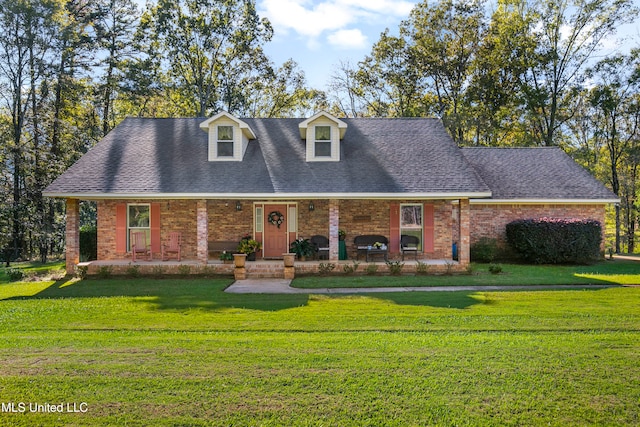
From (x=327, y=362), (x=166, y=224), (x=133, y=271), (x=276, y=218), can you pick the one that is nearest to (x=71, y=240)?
(x=133, y=271)

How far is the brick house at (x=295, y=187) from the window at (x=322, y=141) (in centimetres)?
4

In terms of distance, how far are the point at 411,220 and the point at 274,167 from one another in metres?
5.46

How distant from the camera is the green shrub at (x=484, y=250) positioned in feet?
54.3

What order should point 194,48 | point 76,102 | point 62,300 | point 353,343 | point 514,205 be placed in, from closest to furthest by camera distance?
point 353,343
point 62,300
point 514,205
point 76,102
point 194,48

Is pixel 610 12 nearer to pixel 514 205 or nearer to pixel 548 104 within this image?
pixel 548 104

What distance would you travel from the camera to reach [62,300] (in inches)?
380

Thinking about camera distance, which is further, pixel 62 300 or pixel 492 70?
pixel 492 70

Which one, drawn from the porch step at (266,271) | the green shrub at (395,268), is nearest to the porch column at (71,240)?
the porch step at (266,271)

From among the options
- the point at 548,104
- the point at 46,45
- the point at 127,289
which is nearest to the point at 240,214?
the point at 127,289

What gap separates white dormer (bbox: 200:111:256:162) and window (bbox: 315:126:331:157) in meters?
2.65

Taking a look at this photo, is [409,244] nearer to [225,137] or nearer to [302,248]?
[302,248]

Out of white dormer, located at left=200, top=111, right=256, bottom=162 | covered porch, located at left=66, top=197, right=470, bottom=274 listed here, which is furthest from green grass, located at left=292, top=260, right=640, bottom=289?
white dormer, located at left=200, top=111, right=256, bottom=162

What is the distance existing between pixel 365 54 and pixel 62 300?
89.7ft

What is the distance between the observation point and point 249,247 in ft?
48.2
